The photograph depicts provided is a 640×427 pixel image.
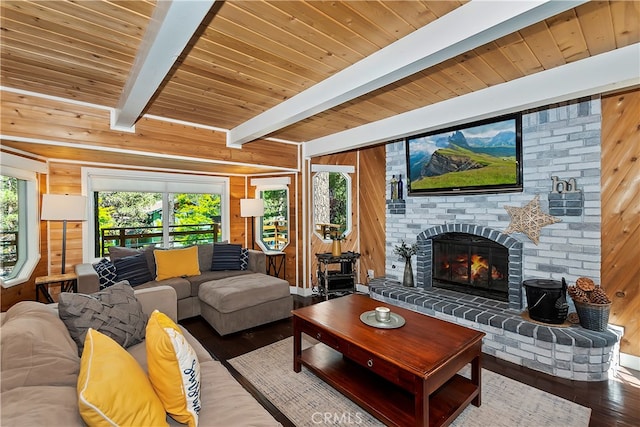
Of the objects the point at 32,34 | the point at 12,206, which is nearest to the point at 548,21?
the point at 32,34

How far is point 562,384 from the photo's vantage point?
237 centimetres

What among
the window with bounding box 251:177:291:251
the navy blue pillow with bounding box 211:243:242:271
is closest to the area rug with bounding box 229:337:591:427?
the navy blue pillow with bounding box 211:243:242:271

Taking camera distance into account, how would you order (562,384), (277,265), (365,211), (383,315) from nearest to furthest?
(383,315) → (562,384) → (365,211) → (277,265)

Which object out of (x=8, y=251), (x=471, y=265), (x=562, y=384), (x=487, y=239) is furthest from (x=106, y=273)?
(x=562, y=384)

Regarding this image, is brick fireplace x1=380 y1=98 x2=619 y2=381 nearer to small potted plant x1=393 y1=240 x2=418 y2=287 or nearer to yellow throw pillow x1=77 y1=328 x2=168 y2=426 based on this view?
small potted plant x1=393 y1=240 x2=418 y2=287

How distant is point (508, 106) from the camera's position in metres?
2.51

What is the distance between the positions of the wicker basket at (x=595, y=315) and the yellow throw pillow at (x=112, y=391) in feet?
10.4

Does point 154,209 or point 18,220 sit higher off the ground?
point 154,209

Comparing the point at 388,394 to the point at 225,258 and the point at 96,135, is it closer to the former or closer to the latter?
the point at 225,258

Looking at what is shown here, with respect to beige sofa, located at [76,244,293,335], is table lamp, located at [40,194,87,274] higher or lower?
higher

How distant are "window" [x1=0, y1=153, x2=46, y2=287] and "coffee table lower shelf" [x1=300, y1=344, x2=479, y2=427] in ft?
11.3

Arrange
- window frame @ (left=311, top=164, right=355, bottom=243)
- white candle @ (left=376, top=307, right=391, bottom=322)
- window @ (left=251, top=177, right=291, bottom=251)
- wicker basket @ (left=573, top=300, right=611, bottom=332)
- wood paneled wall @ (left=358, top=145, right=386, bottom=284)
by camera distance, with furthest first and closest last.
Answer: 1. window @ (left=251, top=177, right=291, bottom=251)
2. window frame @ (left=311, top=164, right=355, bottom=243)
3. wood paneled wall @ (left=358, top=145, right=386, bottom=284)
4. wicker basket @ (left=573, top=300, right=611, bottom=332)
5. white candle @ (left=376, top=307, right=391, bottom=322)

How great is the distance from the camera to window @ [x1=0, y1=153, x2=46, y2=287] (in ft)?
10.3

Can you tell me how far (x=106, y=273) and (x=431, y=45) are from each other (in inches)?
154
